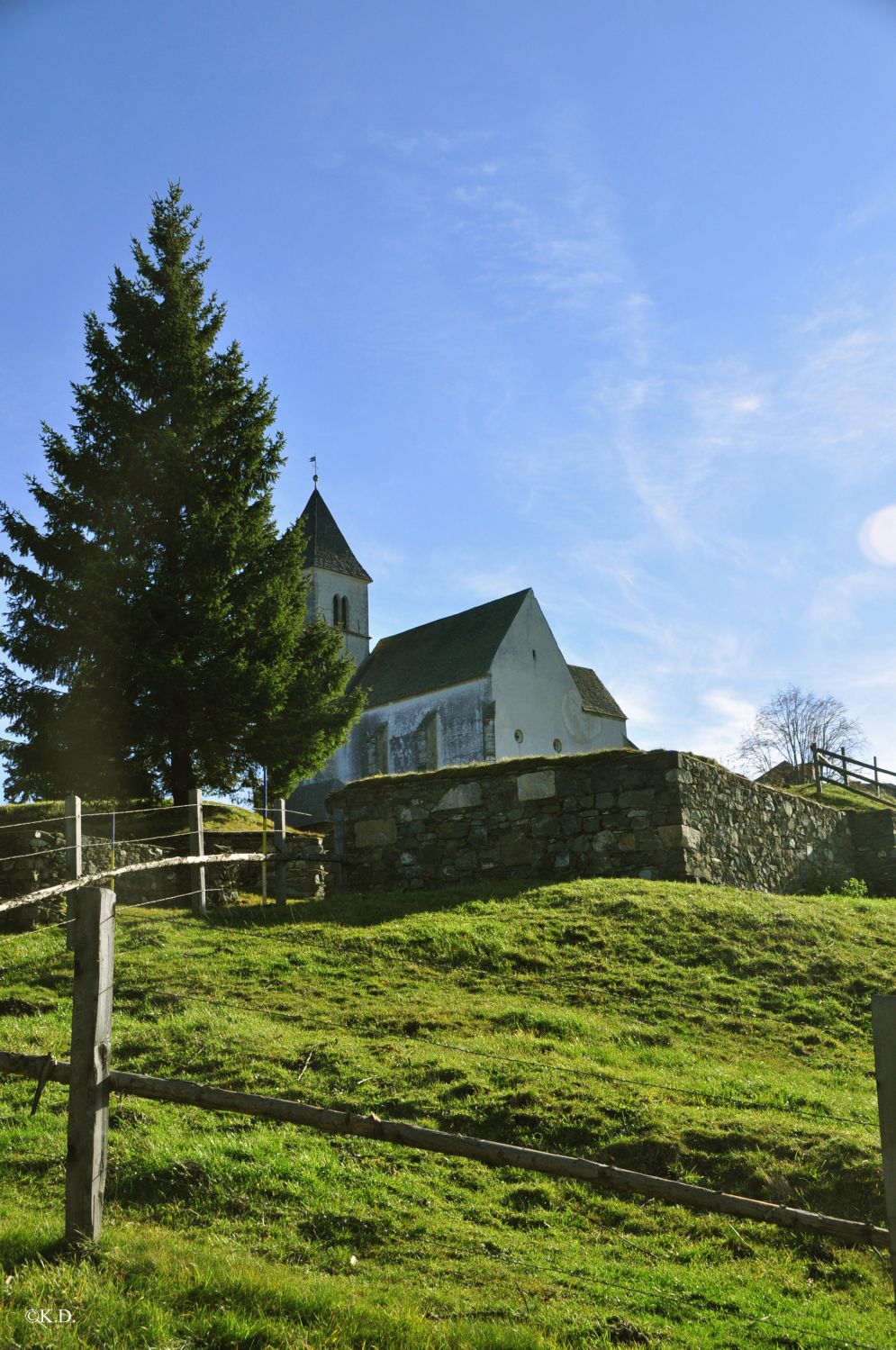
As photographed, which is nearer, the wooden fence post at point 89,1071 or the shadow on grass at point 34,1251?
the shadow on grass at point 34,1251

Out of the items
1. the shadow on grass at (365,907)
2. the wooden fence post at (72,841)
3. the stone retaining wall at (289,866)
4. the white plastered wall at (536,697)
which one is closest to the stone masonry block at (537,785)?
the shadow on grass at (365,907)

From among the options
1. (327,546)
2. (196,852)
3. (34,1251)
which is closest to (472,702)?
(327,546)

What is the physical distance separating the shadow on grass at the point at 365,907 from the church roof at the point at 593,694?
27.1m

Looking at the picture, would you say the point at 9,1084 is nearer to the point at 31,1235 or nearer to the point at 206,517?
the point at 31,1235

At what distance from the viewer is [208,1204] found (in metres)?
5.74

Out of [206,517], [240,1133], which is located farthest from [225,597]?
[240,1133]

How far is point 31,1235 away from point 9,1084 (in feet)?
10.5

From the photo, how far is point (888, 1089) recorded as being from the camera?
3.82 metres

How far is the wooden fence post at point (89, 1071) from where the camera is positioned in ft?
15.7

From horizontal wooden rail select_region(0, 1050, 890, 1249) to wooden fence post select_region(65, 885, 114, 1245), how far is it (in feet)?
0.35

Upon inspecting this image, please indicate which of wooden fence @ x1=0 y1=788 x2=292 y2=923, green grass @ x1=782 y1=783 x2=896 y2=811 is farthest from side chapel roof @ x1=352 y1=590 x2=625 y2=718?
wooden fence @ x1=0 y1=788 x2=292 y2=923

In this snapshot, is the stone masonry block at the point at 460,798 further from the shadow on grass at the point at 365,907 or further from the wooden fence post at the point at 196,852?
the wooden fence post at the point at 196,852

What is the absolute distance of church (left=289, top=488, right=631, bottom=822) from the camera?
37.8m

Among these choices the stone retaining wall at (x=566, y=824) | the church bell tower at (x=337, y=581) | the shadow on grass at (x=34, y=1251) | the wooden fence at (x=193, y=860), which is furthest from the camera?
the church bell tower at (x=337, y=581)
